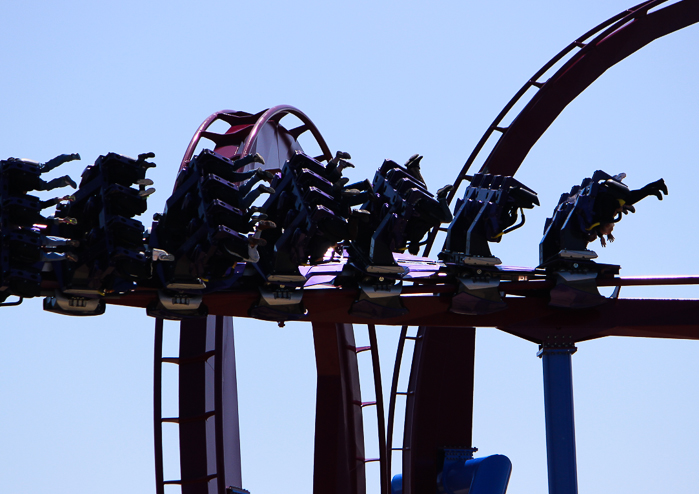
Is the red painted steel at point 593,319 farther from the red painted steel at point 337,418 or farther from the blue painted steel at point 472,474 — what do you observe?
the red painted steel at point 337,418

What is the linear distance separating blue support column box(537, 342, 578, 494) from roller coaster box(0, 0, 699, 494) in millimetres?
16

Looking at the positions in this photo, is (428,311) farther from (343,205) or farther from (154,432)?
(154,432)

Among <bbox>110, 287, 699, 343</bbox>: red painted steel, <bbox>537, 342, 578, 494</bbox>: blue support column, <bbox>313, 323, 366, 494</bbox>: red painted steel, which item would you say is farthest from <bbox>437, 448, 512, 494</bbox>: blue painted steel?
<bbox>110, 287, 699, 343</bbox>: red painted steel

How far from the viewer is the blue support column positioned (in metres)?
10.8

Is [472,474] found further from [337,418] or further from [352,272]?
[352,272]

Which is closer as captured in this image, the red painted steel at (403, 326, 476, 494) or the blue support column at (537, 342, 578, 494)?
the blue support column at (537, 342, 578, 494)

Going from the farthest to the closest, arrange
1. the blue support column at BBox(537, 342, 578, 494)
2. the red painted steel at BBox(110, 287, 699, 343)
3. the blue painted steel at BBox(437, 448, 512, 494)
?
the blue painted steel at BBox(437, 448, 512, 494) < the red painted steel at BBox(110, 287, 699, 343) < the blue support column at BBox(537, 342, 578, 494)

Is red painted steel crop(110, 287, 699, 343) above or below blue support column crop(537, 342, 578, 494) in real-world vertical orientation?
above

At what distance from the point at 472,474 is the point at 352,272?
5.01 metres

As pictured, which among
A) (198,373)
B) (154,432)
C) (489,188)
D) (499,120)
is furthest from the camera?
(499,120)

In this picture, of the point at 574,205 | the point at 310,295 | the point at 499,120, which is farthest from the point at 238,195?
the point at 499,120

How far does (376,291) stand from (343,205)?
1.01 meters

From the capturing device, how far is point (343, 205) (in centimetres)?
976

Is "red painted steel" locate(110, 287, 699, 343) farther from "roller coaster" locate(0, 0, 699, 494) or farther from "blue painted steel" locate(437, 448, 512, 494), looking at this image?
"blue painted steel" locate(437, 448, 512, 494)
